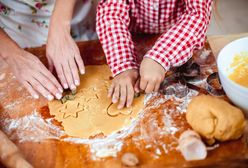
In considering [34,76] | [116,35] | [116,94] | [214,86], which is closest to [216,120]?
[214,86]

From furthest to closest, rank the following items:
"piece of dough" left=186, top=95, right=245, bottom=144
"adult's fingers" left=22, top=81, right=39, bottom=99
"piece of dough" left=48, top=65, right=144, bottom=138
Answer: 1. "adult's fingers" left=22, top=81, right=39, bottom=99
2. "piece of dough" left=48, top=65, right=144, bottom=138
3. "piece of dough" left=186, top=95, right=245, bottom=144

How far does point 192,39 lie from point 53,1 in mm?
584

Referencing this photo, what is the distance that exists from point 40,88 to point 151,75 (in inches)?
13.7

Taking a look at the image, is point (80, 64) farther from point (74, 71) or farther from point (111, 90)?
point (111, 90)

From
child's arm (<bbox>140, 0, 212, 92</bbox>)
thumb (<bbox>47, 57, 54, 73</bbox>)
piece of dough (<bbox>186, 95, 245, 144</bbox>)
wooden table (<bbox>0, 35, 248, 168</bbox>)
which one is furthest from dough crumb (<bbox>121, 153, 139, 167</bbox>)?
thumb (<bbox>47, 57, 54, 73</bbox>)

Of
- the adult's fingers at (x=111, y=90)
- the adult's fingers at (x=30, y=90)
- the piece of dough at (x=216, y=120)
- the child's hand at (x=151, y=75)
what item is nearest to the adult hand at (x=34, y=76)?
the adult's fingers at (x=30, y=90)

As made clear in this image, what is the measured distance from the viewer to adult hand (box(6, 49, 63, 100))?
103 centimetres

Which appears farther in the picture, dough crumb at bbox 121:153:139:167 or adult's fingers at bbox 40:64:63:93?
adult's fingers at bbox 40:64:63:93

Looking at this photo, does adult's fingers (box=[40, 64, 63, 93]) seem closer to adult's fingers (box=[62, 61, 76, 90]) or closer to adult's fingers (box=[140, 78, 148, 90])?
adult's fingers (box=[62, 61, 76, 90])

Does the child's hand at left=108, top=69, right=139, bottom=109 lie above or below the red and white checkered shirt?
below

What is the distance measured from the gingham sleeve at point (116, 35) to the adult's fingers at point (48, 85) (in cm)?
19

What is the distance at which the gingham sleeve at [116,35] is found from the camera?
1055mm

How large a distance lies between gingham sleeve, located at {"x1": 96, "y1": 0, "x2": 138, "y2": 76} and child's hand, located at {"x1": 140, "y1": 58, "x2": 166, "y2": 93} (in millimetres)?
73

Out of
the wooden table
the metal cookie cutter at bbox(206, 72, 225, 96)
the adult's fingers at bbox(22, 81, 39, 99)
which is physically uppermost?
the metal cookie cutter at bbox(206, 72, 225, 96)
